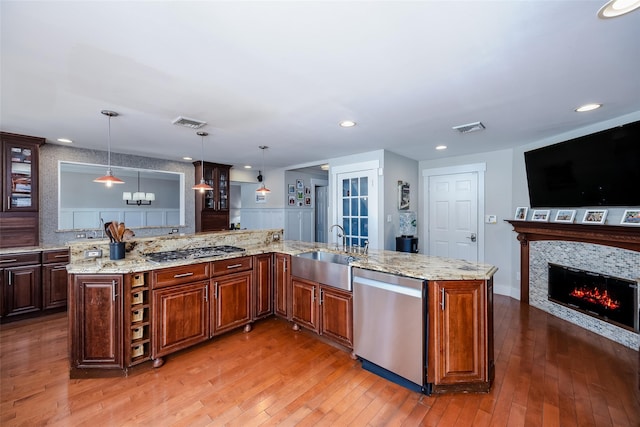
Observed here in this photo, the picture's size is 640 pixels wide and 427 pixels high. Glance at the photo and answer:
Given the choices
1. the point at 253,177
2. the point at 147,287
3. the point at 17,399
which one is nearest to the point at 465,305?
the point at 147,287

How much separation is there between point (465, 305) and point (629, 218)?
2289mm

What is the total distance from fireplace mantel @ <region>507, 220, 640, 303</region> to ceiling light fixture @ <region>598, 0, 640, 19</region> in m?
2.33

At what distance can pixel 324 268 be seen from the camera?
105 inches

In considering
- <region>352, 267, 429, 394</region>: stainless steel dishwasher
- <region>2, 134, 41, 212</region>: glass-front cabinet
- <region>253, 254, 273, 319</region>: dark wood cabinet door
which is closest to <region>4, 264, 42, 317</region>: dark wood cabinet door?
<region>2, 134, 41, 212</region>: glass-front cabinet

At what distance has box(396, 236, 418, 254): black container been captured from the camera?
13.8 feet

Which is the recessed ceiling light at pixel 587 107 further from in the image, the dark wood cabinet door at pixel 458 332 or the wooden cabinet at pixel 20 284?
the wooden cabinet at pixel 20 284

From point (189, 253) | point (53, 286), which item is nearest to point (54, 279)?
point (53, 286)

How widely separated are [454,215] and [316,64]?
4.00m

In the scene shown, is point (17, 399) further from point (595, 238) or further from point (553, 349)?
point (595, 238)

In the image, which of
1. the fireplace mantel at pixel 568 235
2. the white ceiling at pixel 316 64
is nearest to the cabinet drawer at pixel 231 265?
the white ceiling at pixel 316 64

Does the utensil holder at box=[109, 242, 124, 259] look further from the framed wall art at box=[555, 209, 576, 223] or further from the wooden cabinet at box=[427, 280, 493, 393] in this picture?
the framed wall art at box=[555, 209, 576, 223]

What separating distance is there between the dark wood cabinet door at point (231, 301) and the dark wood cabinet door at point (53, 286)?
2477 millimetres

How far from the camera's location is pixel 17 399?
1.91m

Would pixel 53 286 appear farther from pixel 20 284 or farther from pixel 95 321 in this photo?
pixel 95 321
